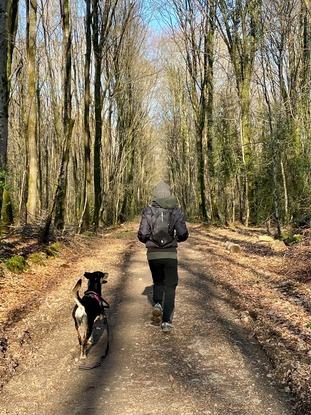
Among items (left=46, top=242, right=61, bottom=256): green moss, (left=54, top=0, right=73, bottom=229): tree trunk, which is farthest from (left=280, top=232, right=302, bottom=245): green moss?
(left=54, top=0, right=73, bottom=229): tree trunk

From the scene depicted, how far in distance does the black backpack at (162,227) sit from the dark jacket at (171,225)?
41mm

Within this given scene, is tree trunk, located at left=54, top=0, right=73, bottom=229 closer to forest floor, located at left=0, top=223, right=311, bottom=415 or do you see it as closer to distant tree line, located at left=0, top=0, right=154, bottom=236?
distant tree line, located at left=0, top=0, right=154, bottom=236

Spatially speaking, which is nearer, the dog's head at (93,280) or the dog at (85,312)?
the dog at (85,312)

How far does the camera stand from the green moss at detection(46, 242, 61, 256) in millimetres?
12087

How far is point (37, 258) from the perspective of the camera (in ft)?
36.0

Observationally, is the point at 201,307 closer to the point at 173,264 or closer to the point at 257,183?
the point at 173,264

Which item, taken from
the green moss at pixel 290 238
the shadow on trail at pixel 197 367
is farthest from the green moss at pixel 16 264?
the green moss at pixel 290 238

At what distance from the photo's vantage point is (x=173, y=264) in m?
6.07

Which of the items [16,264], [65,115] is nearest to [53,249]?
[16,264]

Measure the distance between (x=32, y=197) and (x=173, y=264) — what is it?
1066 cm

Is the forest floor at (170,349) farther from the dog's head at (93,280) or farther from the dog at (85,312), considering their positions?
the dog's head at (93,280)

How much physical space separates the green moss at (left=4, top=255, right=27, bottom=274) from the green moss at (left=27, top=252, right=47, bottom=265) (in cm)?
70

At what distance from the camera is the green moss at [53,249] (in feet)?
39.7

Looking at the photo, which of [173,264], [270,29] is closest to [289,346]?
[173,264]
